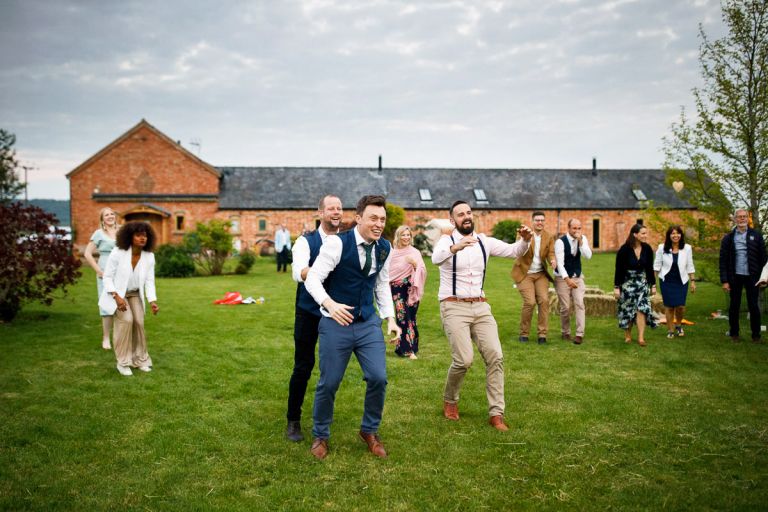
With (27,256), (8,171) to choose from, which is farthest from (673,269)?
(8,171)

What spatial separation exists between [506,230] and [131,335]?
113 feet

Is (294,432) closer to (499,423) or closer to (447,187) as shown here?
(499,423)

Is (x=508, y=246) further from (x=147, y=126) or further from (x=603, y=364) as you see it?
(x=147, y=126)

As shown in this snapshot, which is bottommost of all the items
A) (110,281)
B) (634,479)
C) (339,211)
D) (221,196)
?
(634,479)

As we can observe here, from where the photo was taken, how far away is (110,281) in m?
7.66

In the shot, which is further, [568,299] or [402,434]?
[568,299]

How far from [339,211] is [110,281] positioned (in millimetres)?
3922

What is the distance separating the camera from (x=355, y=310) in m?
4.97

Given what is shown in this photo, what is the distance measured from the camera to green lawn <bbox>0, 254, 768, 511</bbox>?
14.3 feet

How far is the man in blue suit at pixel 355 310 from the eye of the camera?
4805 millimetres

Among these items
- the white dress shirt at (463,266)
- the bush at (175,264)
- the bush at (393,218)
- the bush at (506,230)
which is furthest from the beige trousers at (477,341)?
the bush at (506,230)

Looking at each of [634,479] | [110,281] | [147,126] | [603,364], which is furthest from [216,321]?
[147,126]

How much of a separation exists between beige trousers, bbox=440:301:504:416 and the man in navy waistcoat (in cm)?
135

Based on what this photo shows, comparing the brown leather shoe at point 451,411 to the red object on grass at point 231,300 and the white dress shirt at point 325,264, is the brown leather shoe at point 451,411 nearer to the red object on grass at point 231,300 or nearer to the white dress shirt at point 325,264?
the white dress shirt at point 325,264
